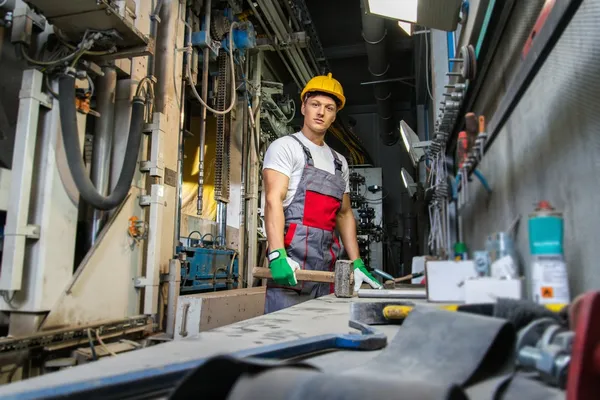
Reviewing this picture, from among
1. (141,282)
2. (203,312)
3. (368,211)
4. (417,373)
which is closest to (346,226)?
(203,312)

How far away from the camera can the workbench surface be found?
0.53 metres

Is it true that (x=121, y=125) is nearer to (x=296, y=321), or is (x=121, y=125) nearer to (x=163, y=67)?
(x=163, y=67)

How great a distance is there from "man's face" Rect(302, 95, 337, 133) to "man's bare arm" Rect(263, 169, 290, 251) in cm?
40

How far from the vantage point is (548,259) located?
0.61 meters

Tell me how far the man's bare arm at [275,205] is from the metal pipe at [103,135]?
827 millimetres

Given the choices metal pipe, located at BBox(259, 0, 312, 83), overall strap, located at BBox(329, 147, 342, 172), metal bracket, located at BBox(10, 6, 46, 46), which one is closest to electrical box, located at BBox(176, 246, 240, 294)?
overall strap, located at BBox(329, 147, 342, 172)

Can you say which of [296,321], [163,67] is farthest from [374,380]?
[163,67]

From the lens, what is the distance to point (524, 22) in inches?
35.8

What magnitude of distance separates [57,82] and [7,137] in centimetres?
31

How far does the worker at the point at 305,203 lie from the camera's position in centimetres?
191

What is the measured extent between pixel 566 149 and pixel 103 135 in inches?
79.7

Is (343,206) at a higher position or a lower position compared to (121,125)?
lower

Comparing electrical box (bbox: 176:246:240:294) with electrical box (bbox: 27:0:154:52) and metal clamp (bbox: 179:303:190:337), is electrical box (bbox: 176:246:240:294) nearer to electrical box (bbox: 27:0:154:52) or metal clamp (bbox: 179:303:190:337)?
metal clamp (bbox: 179:303:190:337)

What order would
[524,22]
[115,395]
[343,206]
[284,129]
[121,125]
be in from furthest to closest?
[284,129]
[343,206]
[121,125]
[524,22]
[115,395]
